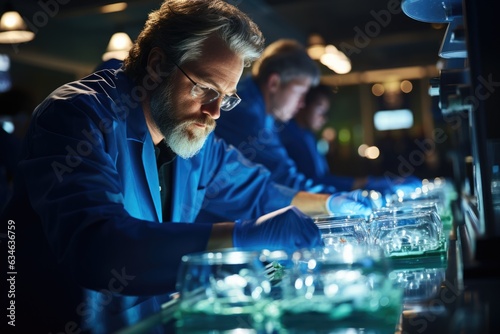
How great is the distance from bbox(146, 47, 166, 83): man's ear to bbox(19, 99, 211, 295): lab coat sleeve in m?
0.47

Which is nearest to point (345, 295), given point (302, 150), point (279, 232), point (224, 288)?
point (224, 288)

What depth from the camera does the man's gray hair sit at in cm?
192

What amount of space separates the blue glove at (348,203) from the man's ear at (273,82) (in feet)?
4.96

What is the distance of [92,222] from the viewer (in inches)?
52.4

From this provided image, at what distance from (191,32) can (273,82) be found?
2.21 metres

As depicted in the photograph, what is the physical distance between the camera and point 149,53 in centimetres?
203

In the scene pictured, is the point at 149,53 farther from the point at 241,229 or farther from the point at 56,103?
the point at 241,229

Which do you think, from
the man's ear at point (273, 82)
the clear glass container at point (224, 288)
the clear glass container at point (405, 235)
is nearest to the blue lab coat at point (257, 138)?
the man's ear at point (273, 82)

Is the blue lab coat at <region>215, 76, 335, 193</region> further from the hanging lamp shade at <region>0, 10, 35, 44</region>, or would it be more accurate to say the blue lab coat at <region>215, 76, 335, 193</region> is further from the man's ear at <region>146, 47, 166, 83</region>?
the hanging lamp shade at <region>0, 10, 35, 44</region>

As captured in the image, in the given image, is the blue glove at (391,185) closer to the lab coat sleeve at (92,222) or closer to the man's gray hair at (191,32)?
the man's gray hair at (191,32)

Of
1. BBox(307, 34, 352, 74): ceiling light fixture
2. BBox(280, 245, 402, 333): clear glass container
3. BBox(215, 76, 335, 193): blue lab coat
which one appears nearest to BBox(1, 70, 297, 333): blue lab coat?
BBox(280, 245, 402, 333): clear glass container

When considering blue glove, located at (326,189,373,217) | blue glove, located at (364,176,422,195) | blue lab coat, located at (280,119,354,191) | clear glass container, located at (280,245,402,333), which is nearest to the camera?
clear glass container, located at (280,245,402,333)

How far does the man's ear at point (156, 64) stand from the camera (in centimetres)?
199

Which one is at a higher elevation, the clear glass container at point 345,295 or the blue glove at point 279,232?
the blue glove at point 279,232
